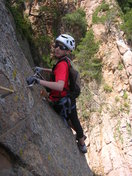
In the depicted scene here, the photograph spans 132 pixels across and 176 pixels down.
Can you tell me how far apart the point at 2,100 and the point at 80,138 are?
2422 millimetres

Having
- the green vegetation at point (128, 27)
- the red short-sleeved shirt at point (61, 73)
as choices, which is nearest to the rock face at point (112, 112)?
the green vegetation at point (128, 27)

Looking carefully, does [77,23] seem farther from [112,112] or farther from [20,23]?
[112,112]

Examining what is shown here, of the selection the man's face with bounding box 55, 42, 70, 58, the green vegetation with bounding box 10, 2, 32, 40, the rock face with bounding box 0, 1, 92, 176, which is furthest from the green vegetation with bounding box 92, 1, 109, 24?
the rock face with bounding box 0, 1, 92, 176

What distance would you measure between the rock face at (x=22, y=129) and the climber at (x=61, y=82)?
300 mm

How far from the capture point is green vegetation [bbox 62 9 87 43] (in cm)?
1196

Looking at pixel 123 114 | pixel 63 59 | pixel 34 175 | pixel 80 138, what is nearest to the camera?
pixel 34 175

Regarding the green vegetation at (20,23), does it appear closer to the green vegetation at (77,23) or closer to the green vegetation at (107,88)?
the green vegetation at (77,23)

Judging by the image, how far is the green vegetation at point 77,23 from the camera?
1196 cm

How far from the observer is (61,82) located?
2.95 m

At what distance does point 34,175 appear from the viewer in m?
2.34

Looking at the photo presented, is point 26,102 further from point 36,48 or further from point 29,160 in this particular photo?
point 36,48

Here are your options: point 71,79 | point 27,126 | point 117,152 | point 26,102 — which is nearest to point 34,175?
point 27,126

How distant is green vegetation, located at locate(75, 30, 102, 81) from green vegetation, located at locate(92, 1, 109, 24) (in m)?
0.91

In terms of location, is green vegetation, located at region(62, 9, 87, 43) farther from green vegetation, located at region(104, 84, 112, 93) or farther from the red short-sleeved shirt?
the red short-sleeved shirt
